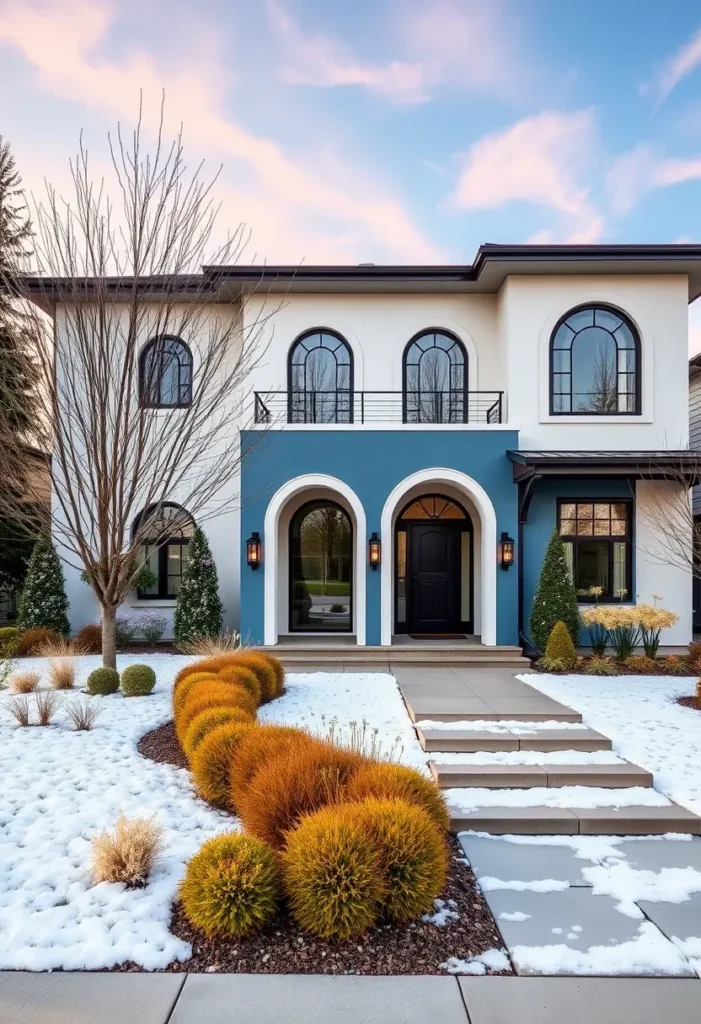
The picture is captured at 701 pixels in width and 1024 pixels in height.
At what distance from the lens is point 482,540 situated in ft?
34.7

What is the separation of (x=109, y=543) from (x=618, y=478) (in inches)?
350

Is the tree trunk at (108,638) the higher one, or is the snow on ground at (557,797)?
the tree trunk at (108,638)

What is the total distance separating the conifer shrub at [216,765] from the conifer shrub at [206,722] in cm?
29

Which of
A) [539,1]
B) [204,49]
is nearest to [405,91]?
[539,1]

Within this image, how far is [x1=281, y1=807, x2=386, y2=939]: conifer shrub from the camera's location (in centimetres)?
282

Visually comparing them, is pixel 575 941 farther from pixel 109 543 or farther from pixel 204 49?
pixel 204 49

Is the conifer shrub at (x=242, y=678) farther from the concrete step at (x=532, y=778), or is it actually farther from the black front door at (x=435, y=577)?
the black front door at (x=435, y=577)

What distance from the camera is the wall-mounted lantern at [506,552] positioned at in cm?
1028

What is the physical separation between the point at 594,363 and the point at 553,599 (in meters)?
4.67

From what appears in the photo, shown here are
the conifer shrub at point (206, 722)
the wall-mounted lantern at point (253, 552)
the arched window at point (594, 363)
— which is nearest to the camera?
the conifer shrub at point (206, 722)

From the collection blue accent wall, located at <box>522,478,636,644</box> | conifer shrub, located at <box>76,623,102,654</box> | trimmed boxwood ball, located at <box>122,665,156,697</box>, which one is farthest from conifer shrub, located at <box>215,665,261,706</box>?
blue accent wall, located at <box>522,478,636,644</box>

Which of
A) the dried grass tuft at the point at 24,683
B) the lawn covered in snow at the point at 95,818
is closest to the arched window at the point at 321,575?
the lawn covered in snow at the point at 95,818

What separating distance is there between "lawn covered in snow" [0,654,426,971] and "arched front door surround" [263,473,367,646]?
9.17 ft

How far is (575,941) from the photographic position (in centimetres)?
290
